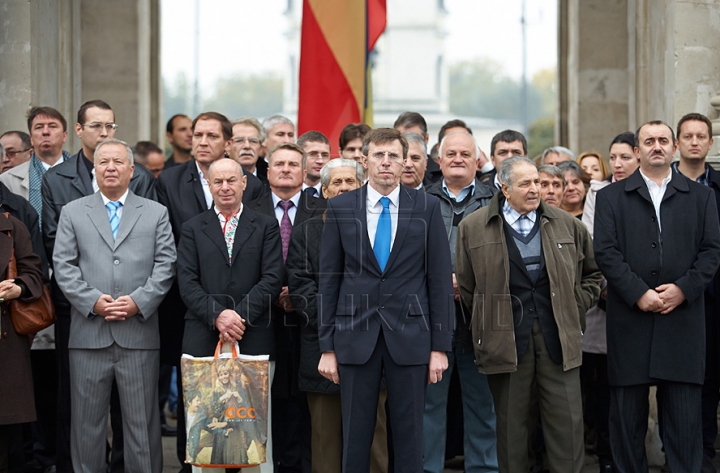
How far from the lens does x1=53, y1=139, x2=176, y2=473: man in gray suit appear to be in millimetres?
6238

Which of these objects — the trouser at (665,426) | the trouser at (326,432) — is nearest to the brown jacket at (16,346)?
the trouser at (326,432)

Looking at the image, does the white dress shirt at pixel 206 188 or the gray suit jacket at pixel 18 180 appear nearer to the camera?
the white dress shirt at pixel 206 188

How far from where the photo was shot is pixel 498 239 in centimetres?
626

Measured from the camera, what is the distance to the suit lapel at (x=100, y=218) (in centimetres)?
629

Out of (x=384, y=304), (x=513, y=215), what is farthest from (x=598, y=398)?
(x=384, y=304)

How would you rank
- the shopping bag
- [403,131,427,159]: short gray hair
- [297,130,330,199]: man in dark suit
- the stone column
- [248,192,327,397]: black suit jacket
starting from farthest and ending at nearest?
the stone column < [297,130,330,199]: man in dark suit < [403,131,427,159]: short gray hair < [248,192,327,397]: black suit jacket < the shopping bag

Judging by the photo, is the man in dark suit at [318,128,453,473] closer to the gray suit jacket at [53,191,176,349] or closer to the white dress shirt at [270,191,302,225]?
the white dress shirt at [270,191,302,225]

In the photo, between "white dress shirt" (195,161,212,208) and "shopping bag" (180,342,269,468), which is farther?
"white dress shirt" (195,161,212,208)

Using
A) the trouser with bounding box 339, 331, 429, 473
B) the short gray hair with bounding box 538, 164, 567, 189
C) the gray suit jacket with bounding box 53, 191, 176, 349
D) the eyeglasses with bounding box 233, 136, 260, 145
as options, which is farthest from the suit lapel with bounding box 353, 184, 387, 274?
the eyeglasses with bounding box 233, 136, 260, 145

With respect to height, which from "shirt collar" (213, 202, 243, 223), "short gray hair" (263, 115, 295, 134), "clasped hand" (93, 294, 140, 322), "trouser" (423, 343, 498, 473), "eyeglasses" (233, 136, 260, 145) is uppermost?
"short gray hair" (263, 115, 295, 134)

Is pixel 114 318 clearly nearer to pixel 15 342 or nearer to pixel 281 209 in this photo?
pixel 15 342

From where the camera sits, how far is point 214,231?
6301mm

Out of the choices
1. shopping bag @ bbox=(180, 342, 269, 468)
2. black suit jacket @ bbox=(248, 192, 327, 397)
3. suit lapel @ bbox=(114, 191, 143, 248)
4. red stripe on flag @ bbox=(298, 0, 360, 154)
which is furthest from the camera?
red stripe on flag @ bbox=(298, 0, 360, 154)

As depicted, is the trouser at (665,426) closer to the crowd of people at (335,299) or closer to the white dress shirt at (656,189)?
the crowd of people at (335,299)
